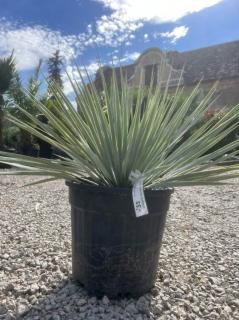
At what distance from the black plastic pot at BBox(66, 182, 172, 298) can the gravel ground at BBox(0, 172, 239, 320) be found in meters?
0.08

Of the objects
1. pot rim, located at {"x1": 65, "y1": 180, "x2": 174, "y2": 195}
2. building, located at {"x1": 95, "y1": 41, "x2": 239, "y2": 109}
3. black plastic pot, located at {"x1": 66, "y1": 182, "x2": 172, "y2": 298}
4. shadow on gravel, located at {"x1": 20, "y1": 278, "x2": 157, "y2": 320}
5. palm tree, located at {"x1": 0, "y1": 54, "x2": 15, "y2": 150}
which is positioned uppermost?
building, located at {"x1": 95, "y1": 41, "x2": 239, "y2": 109}

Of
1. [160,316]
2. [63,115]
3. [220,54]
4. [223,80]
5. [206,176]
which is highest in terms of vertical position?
Result: [220,54]

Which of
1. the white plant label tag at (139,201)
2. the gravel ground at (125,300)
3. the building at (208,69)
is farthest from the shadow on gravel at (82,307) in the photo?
the building at (208,69)

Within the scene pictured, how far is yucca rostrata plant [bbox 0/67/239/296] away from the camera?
1380 mm

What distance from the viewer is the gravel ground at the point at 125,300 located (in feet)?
4.47

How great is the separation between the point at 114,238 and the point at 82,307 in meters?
0.33

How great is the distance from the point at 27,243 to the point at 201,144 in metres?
1.39

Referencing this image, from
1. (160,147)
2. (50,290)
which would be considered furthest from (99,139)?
(50,290)

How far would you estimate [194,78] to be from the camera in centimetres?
1373

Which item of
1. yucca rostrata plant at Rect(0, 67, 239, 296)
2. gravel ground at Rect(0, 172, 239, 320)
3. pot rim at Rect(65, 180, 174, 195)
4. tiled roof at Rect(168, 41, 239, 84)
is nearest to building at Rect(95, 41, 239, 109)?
tiled roof at Rect(168, 41, 239, 84)

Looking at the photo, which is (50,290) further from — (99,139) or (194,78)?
(194,78)

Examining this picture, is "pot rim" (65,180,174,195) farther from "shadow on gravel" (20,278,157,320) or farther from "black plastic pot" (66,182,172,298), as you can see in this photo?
"shadow on gravel" (20,278,157,320)

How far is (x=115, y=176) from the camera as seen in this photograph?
1478mm

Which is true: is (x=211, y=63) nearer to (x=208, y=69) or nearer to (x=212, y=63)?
(x=212, y=63)
